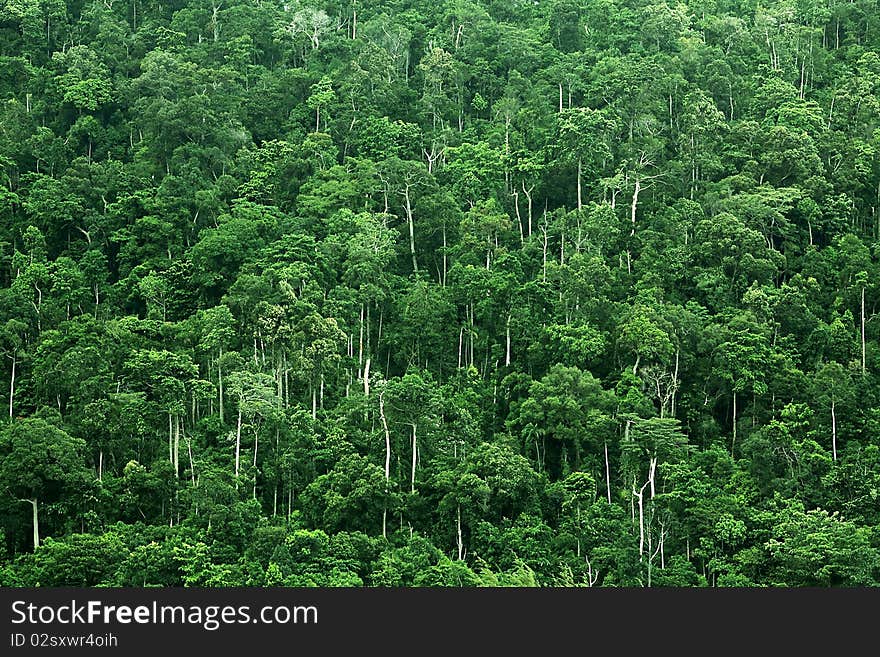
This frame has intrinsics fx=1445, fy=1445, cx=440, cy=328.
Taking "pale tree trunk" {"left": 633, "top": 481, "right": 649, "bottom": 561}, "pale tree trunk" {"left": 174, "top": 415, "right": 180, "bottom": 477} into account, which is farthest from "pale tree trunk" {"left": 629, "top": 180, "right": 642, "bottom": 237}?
"pale tree trunk" {"left": 174, "top": 415, "right": 180, "bottom": 477}

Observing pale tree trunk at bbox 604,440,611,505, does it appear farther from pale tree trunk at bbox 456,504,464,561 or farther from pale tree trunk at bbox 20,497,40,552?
pale tree trunk at bbox 20,497,40,552

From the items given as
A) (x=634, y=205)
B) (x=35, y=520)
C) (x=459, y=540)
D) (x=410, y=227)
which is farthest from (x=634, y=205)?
(x=35, y=520)

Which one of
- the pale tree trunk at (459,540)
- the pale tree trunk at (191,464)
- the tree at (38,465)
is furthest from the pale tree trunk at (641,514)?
the tree at (38,465)

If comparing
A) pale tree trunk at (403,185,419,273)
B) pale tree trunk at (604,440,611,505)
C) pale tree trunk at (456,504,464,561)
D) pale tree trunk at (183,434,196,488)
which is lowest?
pale tree trunk at (456,504,464,561)

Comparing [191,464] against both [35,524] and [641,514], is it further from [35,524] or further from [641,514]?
[641,514]

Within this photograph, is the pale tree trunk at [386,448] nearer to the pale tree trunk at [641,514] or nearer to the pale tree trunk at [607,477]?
the pale tree trunk at [607,477]

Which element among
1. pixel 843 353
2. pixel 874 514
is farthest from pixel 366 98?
pixel 874 514

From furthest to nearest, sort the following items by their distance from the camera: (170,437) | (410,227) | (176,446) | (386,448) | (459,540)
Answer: (410,227)
(170,437)
(386,448)
(176,446)
(459,540)

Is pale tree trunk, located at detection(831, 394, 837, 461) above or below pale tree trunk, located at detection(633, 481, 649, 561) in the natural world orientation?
above

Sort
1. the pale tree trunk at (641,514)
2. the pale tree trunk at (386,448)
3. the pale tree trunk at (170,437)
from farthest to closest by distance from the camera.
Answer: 1. the pale tree trunk at (170,437)
2. the pale tree trunk at (386,448)
3. the pale tree trunk at (641,514)
